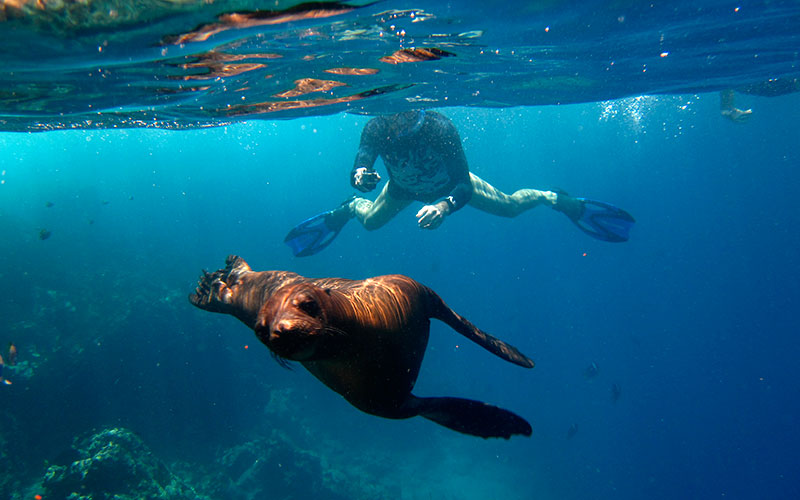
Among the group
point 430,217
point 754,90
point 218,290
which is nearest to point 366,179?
point 430,217

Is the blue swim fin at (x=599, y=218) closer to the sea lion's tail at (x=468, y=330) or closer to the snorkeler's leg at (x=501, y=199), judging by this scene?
the snorkeler's leg at (x=501, y=199)

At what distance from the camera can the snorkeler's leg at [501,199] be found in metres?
10.9

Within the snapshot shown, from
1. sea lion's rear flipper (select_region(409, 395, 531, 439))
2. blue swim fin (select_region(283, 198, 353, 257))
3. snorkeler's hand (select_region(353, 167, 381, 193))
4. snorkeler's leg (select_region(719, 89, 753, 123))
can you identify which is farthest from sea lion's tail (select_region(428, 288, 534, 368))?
snorkeler's leg (select_region(719, 89, 753, 123))

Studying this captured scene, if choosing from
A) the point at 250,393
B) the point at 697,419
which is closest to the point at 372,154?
the point at 250,393

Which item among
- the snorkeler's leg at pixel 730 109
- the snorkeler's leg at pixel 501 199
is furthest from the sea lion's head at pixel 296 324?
the snorkeler's leg at pixel 730 109

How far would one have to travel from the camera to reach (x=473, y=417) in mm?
3088

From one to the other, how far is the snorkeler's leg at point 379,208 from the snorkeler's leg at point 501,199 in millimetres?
2074

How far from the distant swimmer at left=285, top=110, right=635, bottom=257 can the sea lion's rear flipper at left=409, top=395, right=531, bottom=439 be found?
460 centimetres

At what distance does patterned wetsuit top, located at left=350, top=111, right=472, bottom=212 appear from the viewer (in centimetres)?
896

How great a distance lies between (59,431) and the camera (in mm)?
13945

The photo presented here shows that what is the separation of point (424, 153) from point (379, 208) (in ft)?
8.05

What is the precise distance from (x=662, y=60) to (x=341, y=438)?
22.0 m

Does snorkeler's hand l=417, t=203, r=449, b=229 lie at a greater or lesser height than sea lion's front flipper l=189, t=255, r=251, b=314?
lesser

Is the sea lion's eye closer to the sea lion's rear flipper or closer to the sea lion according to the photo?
the sea lion
